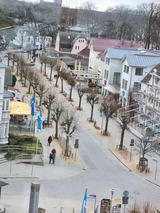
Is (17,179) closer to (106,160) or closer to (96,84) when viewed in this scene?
(106,160)

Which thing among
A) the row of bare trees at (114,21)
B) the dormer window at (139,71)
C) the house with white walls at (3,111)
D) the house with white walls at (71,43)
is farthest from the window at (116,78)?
the row of bare trees at (114,21)

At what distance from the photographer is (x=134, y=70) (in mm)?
12242

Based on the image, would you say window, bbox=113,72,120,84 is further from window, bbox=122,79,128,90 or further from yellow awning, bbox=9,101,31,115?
yellow awning, bbox=9,101,31,115

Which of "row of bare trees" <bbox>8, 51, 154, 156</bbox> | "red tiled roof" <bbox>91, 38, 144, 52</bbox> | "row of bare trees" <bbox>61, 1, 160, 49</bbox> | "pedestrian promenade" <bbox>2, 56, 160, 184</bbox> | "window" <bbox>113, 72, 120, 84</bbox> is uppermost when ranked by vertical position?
"row of bare trees" <bbox>61, 1, 160, 49</bbox>

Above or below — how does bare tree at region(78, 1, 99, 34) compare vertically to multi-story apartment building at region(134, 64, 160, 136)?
above

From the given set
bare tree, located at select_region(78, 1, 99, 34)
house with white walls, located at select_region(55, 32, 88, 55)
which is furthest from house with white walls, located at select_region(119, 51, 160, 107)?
bare tree, located at select_region(78, 1, 99, 34)

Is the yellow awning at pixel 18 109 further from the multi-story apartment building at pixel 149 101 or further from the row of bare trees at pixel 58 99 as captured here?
the multi-story apartment building at pixel 149 101

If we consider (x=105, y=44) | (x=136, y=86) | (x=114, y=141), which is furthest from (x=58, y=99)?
(x=105, y=44)

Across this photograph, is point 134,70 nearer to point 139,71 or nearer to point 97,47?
point 139,71

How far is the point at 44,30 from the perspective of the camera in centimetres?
2464

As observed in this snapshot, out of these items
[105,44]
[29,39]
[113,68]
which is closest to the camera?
[113,68]

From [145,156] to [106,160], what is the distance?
Result: 0.74 metres

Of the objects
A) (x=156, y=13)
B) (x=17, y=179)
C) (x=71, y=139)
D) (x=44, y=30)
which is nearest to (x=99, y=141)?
(x=71, y=139)

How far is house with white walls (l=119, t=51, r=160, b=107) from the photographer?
12219 mm
